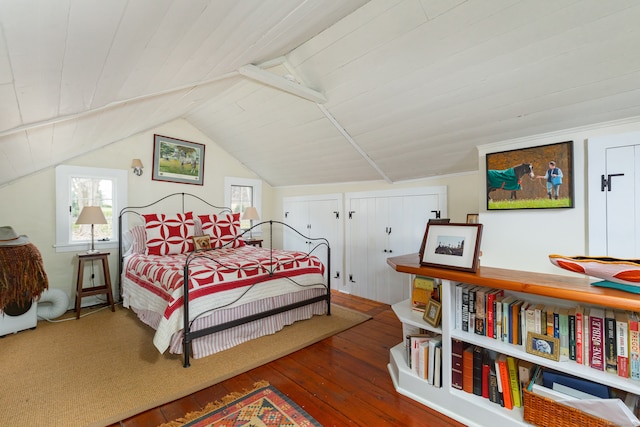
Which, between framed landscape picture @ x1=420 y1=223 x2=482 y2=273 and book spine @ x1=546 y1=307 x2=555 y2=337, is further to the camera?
framed landscape picture @ x1=420 y1=223 x2=482 y2=273

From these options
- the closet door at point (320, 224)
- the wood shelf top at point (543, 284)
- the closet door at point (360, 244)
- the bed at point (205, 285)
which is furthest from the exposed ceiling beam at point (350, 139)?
the wood shelf top at point (543, 284)

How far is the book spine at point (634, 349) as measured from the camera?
50.4 inches

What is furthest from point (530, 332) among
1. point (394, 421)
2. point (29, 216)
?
point (29, 216)

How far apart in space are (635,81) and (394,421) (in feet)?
7.82

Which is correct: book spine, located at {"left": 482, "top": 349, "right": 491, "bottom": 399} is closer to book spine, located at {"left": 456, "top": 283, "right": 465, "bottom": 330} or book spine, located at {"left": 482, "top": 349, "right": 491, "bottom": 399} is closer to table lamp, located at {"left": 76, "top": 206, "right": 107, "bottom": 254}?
book spine, located at {"left": 456, "top": 283, "right": 465, "bottom": 330}

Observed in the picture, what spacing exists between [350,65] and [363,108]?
448 mm

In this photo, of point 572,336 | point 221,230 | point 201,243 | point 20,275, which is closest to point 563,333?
point 572,336

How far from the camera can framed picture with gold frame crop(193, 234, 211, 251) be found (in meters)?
3.62

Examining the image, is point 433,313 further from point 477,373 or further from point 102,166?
point 102,166

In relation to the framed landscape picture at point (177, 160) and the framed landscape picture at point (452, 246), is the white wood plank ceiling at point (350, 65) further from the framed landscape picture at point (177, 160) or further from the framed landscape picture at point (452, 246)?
the framed landscape picture at point (177, 160)

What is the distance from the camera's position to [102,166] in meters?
3.65

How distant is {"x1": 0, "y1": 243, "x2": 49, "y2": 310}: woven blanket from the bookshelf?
3267 mm

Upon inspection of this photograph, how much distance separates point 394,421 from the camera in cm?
167

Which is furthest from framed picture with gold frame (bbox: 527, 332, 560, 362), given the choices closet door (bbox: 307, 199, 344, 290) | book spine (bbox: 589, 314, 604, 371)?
closet door (bbox: 307, 199, 344, 290)
